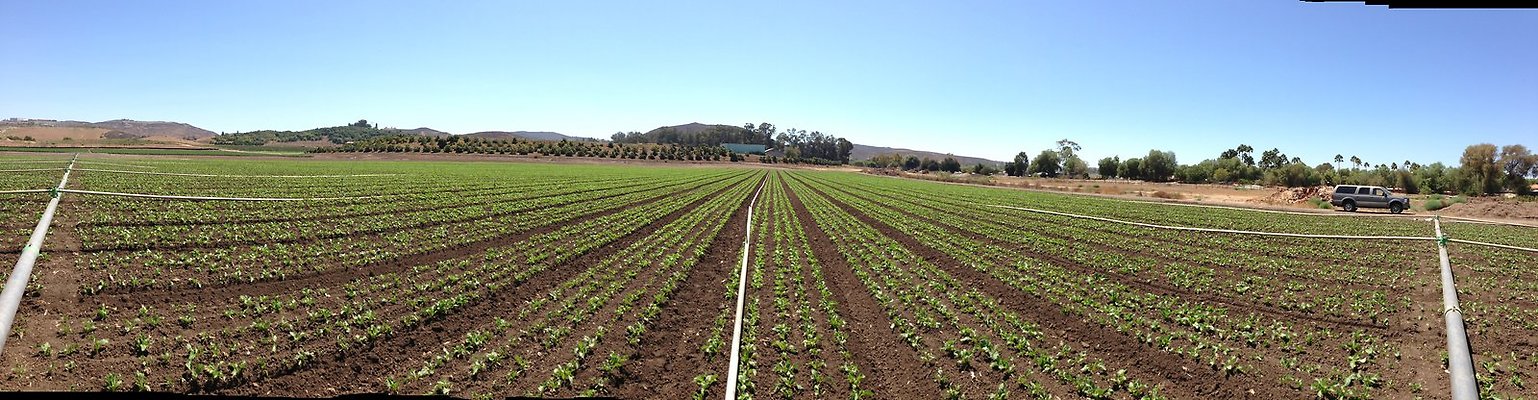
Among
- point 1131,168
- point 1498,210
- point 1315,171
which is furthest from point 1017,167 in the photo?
point 1498,210

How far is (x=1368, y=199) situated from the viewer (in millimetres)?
37031

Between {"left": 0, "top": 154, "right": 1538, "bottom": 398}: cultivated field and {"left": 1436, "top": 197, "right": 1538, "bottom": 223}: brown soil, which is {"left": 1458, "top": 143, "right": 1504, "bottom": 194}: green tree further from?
{"left": 0, "top": 154, "right": 1538, "bottom": 398}: cultivated field

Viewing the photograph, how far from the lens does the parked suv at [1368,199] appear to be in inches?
1418

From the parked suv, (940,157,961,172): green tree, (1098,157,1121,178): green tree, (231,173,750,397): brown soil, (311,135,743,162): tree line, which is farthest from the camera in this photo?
(940,157,961,172): green tree

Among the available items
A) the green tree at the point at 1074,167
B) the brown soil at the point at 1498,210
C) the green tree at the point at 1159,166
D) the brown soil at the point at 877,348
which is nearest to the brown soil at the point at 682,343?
the brown soil at the point at 877,348

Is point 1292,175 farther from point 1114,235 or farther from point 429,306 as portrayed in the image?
point 429,306

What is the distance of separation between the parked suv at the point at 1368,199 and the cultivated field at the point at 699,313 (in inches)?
964

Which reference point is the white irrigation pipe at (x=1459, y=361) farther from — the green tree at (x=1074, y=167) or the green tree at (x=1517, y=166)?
the green tree at (x=1074, y=167)

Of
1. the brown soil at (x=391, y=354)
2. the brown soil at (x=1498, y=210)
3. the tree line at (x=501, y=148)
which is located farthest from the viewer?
the tree line at (x=501, y=148)

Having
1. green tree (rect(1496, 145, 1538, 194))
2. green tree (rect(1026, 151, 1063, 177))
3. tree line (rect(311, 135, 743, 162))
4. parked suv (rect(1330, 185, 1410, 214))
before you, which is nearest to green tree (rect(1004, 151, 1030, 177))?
green tree (rect(1026, 151, 1063, 177))

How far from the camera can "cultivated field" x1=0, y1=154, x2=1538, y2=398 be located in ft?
22.3

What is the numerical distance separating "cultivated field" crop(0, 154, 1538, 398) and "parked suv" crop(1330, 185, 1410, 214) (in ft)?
80.3

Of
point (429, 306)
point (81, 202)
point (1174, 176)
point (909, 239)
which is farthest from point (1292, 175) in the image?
point (81, 202)

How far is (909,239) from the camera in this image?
1812cm
